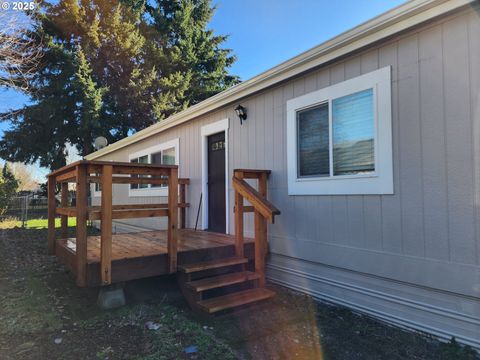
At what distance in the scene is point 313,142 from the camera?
4.04 metres

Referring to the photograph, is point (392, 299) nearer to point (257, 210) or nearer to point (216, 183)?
point (257, 210)

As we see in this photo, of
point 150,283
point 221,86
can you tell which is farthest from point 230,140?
point 221,86

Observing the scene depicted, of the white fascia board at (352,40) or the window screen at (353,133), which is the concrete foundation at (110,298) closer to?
the window screen at (353,133)

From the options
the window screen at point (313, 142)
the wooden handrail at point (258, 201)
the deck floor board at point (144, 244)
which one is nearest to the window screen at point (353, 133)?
the window screen at point (313, 142)

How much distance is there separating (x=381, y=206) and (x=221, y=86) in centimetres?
1779

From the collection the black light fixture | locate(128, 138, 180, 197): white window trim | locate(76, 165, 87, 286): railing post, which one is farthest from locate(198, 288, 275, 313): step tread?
locate(128, 138, 180, 197): white window trim

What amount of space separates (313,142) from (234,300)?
2103mm

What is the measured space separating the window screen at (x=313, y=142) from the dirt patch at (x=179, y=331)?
5.30ft

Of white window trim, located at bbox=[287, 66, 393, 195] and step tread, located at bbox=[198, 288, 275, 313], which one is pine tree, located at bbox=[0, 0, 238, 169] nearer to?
white window trim, located at bbox=[287, 66, 393, 195]

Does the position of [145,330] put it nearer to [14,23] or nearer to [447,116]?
[447,116]

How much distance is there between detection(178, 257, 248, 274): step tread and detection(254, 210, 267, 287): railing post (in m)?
0.21

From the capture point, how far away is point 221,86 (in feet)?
65.1

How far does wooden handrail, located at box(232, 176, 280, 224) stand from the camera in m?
3.55

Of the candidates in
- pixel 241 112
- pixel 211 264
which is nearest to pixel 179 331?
pixel 211 264
